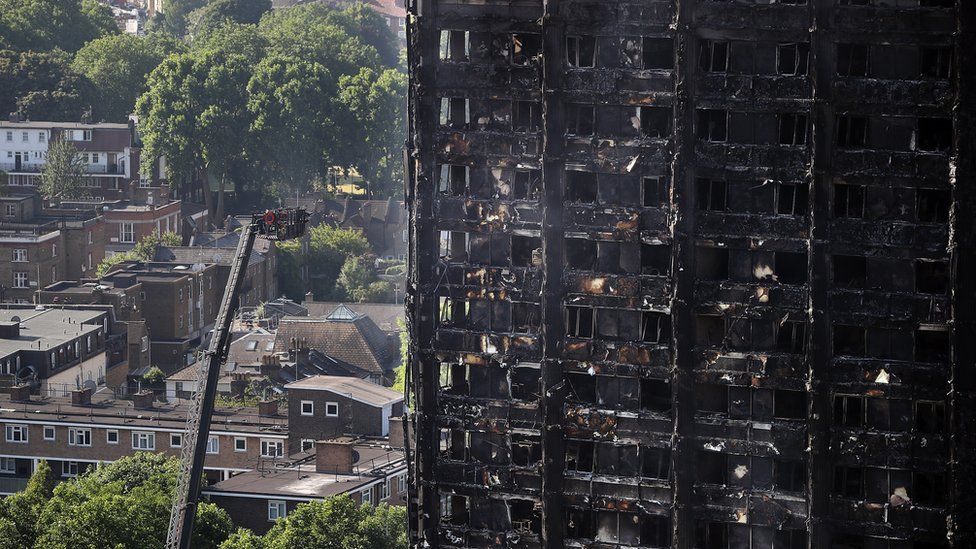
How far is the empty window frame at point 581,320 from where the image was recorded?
51000 millimetres

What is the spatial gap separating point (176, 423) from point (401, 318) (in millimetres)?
44949

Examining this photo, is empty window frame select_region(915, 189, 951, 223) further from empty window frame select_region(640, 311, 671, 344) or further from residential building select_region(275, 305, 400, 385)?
residential building select_region(275, 305, 400, 385)

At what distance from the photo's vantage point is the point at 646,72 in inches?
1962

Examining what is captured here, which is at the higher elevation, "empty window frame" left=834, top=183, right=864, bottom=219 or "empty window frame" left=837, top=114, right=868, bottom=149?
"empty window frame" left=837, top=114, right=868, bottom=149

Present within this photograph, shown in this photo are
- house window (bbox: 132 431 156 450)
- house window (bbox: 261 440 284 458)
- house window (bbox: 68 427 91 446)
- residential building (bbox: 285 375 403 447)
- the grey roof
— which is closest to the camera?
house window (bbox: 261 440 284 458)

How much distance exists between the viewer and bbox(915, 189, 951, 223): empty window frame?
48656 millimetres

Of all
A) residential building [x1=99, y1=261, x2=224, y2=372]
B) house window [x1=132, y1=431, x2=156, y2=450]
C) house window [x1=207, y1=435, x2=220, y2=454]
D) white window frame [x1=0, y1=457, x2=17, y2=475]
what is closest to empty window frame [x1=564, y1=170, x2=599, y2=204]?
house window [x1=207, y1=435, x2=220, y2=454]

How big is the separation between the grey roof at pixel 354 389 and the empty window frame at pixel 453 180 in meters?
72.9

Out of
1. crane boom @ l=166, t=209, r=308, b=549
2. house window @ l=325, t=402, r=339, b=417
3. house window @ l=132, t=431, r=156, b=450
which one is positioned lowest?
house window @ l=132, t=431, r=156, b=450

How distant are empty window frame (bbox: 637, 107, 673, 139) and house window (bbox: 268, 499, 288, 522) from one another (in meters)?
60.3

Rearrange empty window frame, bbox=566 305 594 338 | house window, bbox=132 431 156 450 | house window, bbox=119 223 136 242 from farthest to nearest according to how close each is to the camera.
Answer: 1. house window, bbox=119 223 136 242
2. house window, bbox=132 431 156 450
3. empty window frame, bbox=566 305 594 338

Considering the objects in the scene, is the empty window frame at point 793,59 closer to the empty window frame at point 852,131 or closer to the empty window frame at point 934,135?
the empty window frame at point 852,131

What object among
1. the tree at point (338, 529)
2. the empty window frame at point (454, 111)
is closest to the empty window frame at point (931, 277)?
the empty window frame at point (454, 111)

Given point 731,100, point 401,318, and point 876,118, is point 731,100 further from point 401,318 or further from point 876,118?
point 401,318
